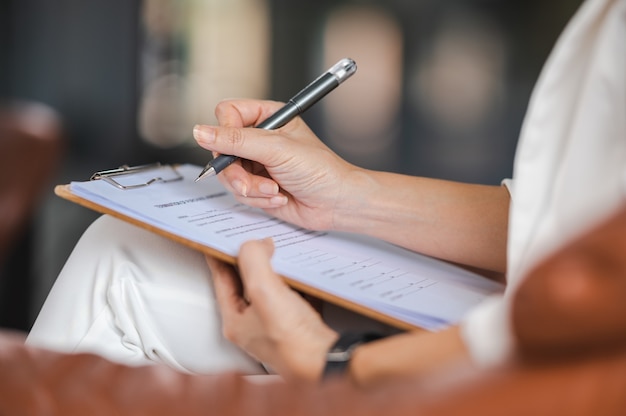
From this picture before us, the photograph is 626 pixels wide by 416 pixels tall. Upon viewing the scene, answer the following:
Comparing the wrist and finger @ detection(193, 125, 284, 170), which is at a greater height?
finger @ detection(193, 125, 284, 170)

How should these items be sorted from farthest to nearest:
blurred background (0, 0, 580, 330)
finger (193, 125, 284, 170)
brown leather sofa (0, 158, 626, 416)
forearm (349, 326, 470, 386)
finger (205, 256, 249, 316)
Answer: blurred background (0, 0, 580, 330), finger (193, 125, 284, 170), finger (205, 256, 249, 316), forearm (349, 326, 470, 386), brown leather sofa (0, 158, 626, 416)

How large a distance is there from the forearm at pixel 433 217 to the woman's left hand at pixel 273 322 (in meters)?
0.22

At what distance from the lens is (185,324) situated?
0.77 meters

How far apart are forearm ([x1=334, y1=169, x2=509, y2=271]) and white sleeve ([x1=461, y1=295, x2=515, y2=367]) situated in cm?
49

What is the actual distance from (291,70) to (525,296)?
296cm

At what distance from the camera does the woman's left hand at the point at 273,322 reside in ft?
1.95

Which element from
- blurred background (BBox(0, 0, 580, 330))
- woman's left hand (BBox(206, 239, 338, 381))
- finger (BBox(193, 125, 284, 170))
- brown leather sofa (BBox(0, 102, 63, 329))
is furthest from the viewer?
blurred background (BBox(0, 0, 580, 330))

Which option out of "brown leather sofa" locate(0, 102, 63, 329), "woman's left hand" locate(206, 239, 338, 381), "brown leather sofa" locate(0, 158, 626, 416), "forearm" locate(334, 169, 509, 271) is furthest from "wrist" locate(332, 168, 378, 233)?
"brown leather sofa" locate(0, 102, 63, 329)

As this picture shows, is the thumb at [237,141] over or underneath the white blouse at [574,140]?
underneath

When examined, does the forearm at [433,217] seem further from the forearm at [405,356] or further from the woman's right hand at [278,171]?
the forearm at [405,356]

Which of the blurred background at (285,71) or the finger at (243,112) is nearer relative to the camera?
the finger at (243,112)

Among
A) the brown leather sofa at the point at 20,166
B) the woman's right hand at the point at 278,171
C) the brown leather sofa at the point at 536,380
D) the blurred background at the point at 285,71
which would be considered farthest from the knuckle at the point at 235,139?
the blurred background at the point at 285,71

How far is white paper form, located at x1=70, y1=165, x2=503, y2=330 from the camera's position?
64 centimetres

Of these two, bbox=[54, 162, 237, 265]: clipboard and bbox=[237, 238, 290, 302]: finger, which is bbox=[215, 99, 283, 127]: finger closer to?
bbox=[54, 162, 237, 265]: clipboard
